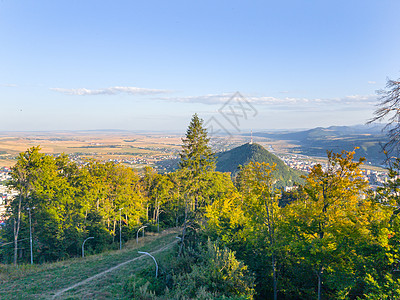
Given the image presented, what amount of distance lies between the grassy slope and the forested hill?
306ft

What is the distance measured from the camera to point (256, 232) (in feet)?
60.1

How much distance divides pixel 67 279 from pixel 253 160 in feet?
347

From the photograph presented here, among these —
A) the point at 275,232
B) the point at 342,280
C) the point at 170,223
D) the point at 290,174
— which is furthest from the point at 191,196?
the point at 290,174

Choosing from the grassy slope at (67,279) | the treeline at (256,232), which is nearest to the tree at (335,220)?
the treeline at (256,232)

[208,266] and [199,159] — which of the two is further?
[199,159]

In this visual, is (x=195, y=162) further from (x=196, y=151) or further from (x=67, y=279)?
(x=67, y=279)

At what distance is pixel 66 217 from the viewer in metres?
29.7

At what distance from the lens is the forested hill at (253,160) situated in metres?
114

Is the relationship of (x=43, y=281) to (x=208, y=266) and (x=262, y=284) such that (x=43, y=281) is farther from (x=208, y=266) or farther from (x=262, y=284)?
(x=262, y=284)

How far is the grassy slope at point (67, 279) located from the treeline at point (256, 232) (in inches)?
79.0

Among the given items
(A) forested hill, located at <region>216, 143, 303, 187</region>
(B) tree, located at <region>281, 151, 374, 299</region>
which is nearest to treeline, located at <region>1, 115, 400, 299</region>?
(B) tree, located at <region>281, 151, 374, 299</region>

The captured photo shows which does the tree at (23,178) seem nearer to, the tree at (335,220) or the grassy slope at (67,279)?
the grassy slope at (67,279)

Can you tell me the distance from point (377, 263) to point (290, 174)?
113438 mm

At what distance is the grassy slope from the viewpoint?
15.1 m
